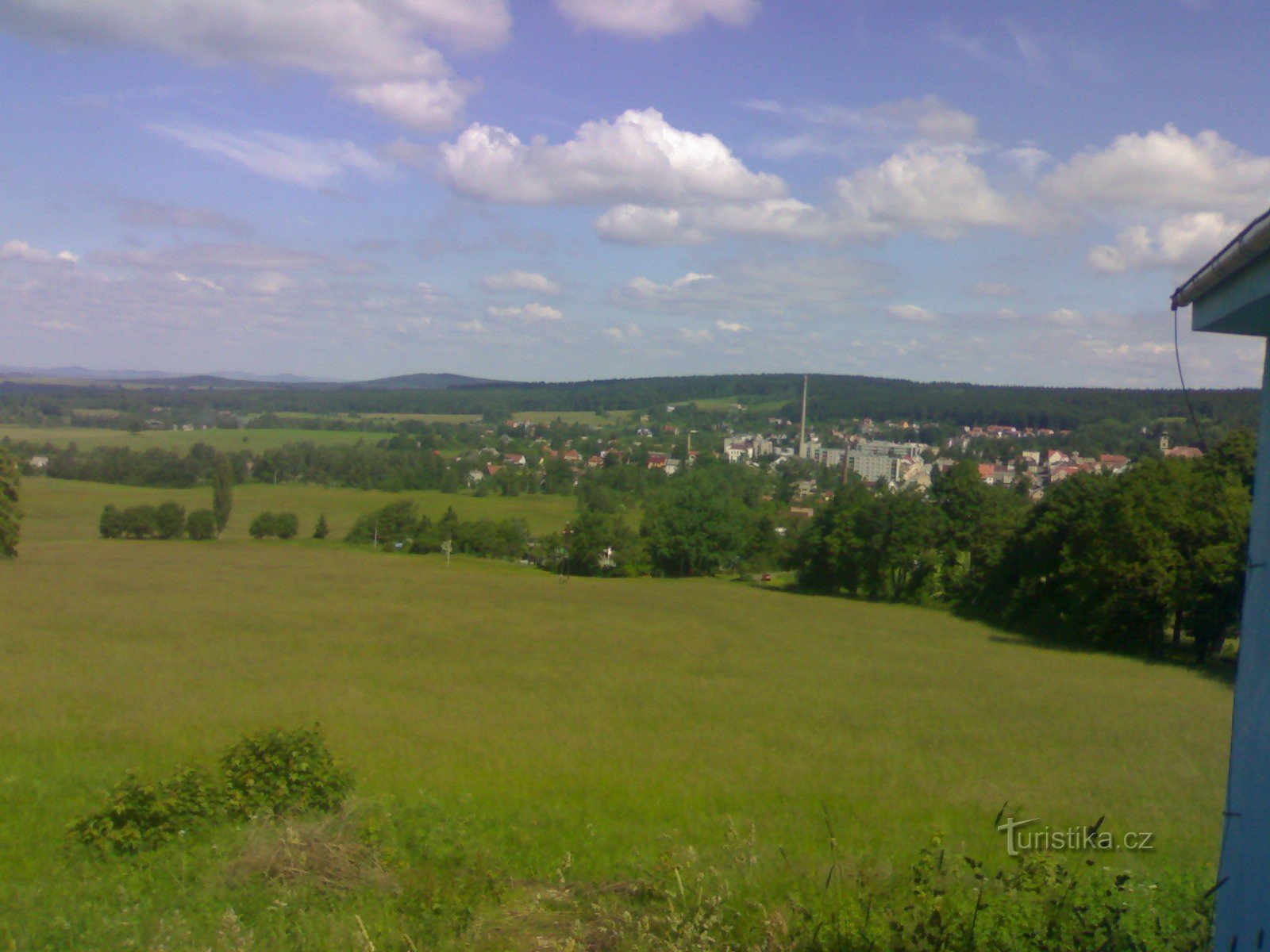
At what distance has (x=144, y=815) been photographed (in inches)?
259

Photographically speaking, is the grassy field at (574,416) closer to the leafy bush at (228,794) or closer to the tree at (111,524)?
the tree at (111,524)

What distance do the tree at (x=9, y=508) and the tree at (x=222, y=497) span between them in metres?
13.3

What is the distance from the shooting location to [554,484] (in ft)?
256

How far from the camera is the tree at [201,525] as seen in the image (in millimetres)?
51312

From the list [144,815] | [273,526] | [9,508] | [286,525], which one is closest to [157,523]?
[273,526]

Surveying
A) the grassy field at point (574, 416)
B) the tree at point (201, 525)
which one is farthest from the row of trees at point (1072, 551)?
the grassy field at point (574, 416)

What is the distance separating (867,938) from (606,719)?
13.3m

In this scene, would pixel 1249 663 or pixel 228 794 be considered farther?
pixel 228 794

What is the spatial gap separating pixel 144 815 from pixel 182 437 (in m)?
69.0

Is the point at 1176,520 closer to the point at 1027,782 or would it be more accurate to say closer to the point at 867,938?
the point at 1027,782

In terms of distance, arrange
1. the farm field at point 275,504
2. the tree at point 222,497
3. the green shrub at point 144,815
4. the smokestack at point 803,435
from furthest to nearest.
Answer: the smokestack at point 803,435 < the tree at point 222,497 < the farm field at point 275,504 < the green shrub at point 144,815

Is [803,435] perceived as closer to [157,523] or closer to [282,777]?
[157,523]

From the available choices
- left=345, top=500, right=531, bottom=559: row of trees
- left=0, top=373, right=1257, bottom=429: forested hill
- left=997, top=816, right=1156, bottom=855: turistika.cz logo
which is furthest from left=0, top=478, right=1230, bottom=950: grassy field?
left=345, top=500, right=531, bottom=559: row of trees

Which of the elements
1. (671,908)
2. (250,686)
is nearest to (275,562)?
(250,686)
